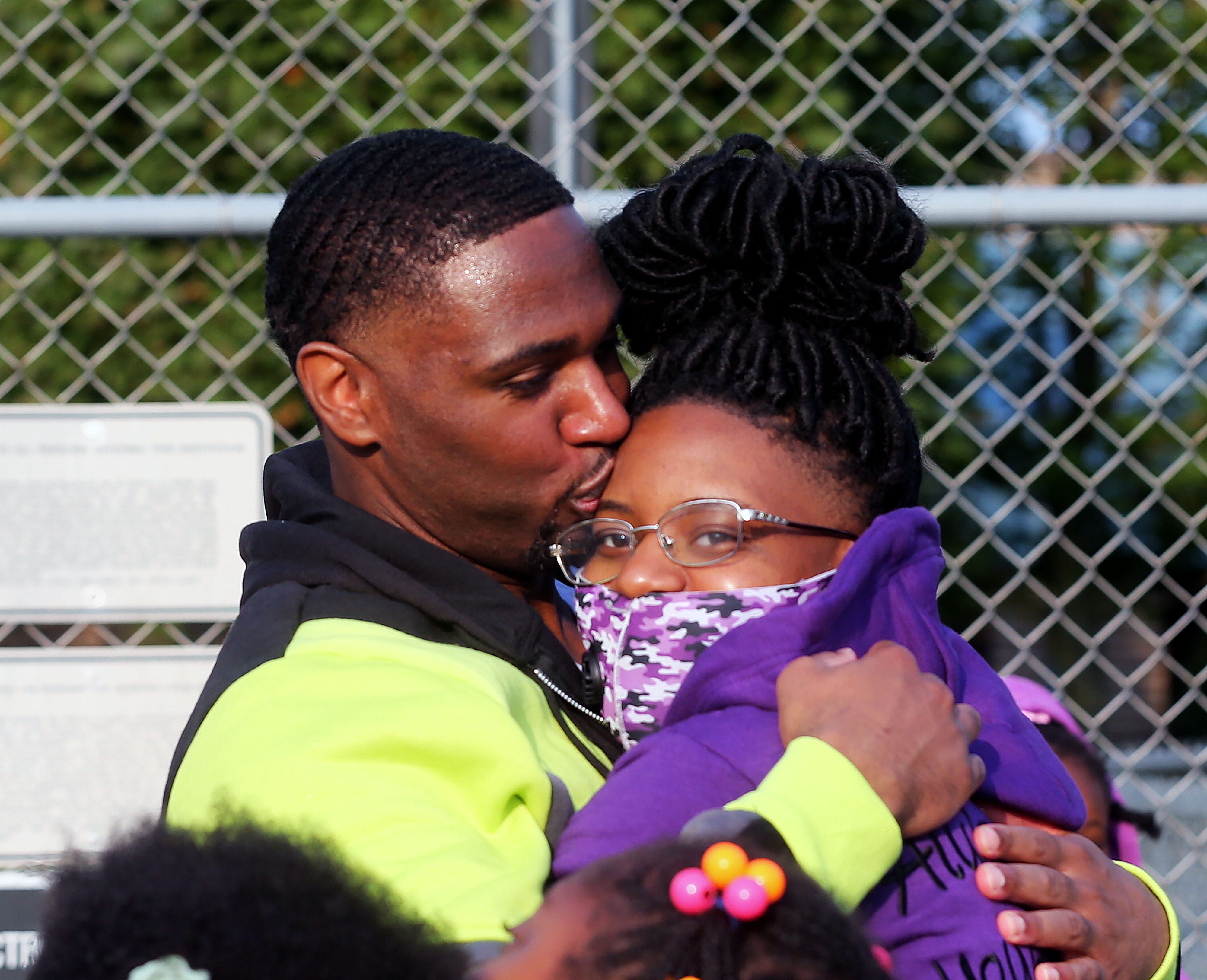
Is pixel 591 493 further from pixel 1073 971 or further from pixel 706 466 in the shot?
pixel 1073 971

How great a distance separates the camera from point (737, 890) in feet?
2.76

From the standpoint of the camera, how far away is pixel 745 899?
838 mm

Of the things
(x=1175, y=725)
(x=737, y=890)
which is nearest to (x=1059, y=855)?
(x=737, y=890)

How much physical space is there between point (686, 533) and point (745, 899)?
0.75m

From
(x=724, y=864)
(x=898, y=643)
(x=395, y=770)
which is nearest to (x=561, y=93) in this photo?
(x=898, y=643)

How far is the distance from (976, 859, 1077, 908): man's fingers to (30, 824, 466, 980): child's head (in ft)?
2.15

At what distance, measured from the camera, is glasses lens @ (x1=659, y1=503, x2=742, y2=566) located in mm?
1535

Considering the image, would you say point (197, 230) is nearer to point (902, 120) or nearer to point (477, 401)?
point (477, 401)

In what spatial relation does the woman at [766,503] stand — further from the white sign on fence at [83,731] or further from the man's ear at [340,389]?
the white sign on fence at [83,731]

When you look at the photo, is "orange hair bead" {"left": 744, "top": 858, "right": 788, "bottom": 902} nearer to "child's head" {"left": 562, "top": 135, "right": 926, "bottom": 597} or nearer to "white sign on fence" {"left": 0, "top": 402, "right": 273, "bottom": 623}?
"child's head" {"left": 562, "top": 135, "right": 926, "bottom": 597}

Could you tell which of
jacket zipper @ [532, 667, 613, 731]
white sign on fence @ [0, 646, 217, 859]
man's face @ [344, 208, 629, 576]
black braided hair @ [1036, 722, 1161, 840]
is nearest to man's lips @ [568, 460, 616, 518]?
man's face @ [344, 208, 629, 576]

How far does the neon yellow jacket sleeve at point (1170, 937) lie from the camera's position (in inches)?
60.4

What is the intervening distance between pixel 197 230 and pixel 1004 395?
6.65 ft

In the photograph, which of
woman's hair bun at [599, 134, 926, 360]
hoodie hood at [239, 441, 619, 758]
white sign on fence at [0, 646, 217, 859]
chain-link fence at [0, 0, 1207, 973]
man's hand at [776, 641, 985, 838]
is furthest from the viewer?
chain-link fence at [0, 0, 1207, 973]
